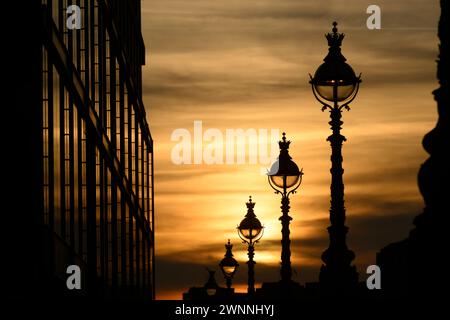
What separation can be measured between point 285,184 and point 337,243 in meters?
12.3

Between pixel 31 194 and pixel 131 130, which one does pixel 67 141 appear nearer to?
pixel 31 194

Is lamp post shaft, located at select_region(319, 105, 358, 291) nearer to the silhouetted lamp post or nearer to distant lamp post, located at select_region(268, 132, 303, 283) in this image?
the silhouetted lamp post

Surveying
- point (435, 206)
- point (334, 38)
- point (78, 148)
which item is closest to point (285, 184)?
point (334, 38)

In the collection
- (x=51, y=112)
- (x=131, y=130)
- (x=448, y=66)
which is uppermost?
(x=131, y=130)

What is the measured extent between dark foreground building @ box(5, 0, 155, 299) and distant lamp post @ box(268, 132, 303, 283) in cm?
691

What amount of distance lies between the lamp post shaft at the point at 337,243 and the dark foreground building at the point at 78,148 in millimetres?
10785

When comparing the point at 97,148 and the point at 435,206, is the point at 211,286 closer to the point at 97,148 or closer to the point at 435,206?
the point at 97,148

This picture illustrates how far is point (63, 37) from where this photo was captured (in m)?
54.5

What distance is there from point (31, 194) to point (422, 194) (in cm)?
2676

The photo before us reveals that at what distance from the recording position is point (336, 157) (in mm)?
32312

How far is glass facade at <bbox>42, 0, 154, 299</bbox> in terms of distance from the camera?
165 ft

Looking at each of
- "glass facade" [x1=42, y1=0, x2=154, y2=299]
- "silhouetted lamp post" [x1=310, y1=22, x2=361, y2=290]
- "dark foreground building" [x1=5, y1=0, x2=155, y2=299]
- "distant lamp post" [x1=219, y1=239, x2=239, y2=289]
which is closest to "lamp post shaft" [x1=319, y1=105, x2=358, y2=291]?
"silhouetted lamp post" [x1=310, y1=22, x2=361, y2=290]

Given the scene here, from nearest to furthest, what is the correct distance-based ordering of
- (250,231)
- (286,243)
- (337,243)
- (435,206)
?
(435,206)
(337,243)
(286,243)
(250,231)
